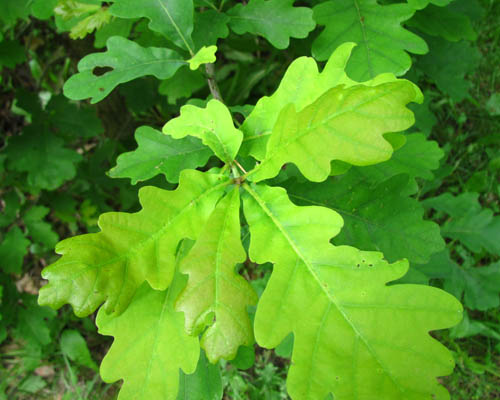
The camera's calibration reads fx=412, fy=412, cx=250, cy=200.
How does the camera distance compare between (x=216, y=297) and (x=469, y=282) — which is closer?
(x=216, y=297)

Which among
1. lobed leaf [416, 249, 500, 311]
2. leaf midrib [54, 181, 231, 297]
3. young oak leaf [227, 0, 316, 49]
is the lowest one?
lobed leaf [416, 249, 500, 311]

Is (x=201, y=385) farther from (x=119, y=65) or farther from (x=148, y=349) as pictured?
(x=119, y=65)

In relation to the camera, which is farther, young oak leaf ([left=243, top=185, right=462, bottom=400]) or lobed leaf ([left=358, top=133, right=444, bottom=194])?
lobed leaf ([left=358, top=133, right=444, bottom=194])

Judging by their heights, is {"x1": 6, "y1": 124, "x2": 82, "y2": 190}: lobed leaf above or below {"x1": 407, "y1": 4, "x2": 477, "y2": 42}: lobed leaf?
below

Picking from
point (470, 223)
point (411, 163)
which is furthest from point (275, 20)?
point (470, 223)

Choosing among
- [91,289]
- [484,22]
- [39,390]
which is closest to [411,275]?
[91,289]

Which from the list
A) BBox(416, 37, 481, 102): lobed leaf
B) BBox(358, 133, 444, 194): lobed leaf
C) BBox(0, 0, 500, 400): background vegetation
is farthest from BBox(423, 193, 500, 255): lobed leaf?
BBox(358, 133, 444, 194): lobed leaf

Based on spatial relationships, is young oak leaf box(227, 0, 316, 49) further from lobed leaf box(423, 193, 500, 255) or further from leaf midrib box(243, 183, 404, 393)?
lobed leaf box(423, 193, 500, 255)

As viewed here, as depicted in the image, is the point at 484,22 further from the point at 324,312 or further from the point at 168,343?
the point at 168,343

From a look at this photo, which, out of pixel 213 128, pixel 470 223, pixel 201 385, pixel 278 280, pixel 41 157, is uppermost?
pixel 213 128
